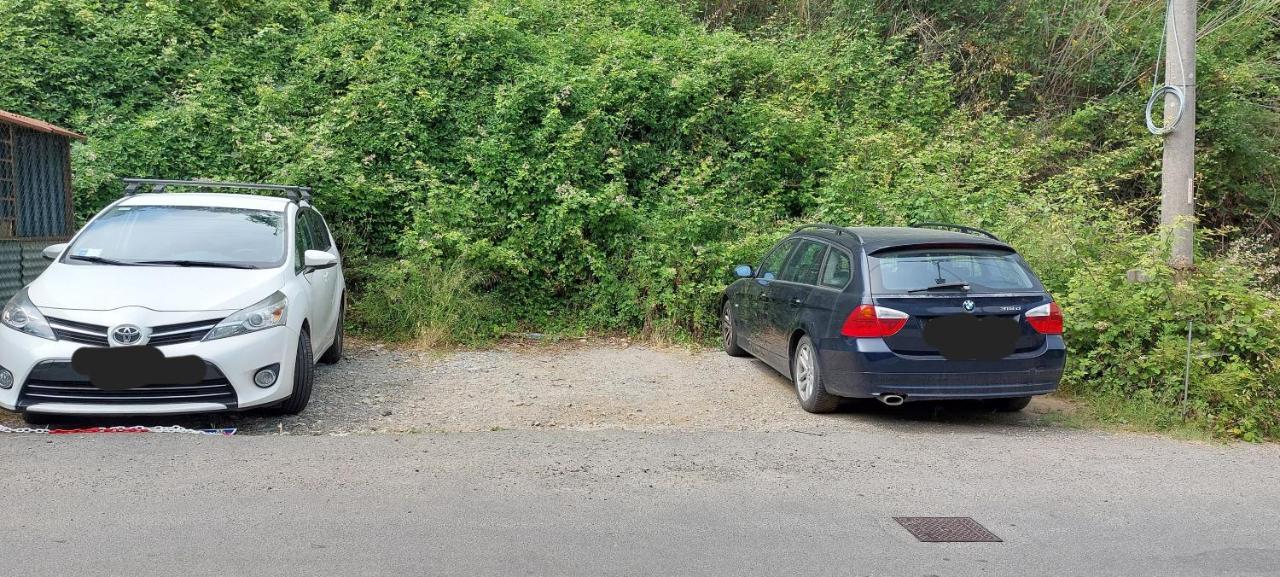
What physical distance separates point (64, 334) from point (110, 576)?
9.75 feet

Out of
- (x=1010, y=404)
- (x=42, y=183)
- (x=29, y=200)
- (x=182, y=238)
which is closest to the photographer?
(x=182, y=238)

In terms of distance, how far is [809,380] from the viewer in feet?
25.0

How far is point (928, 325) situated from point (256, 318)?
484 cm

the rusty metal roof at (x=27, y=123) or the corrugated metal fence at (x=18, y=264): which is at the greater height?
the rusty metal roof at (x=27, y=123)

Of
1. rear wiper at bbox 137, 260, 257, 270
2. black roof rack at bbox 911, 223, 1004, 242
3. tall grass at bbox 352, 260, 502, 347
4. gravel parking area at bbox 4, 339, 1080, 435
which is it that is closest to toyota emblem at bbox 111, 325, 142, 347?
gravel parking area at bbox 4, 339, 1080, 435

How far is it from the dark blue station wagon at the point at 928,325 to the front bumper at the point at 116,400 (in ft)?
13.7

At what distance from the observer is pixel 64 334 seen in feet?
20.6

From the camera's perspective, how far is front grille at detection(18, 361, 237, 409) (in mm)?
6211

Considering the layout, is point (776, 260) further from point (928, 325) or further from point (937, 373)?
point (937, 373)

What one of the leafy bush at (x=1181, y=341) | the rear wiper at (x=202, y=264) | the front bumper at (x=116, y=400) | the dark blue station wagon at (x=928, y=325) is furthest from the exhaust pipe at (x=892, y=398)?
the rear wiper at (x=202, y=264)

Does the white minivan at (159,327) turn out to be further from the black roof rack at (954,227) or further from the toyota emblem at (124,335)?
the black roof rack at (954,227)

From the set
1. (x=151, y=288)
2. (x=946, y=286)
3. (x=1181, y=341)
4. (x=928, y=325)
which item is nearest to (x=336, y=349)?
(x=151, y=288)

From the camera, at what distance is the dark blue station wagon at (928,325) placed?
22.7 ft

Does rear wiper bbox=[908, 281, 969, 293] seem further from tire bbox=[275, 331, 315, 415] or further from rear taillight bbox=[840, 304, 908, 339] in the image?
tire bbox=[275, 331, 315, 415]
